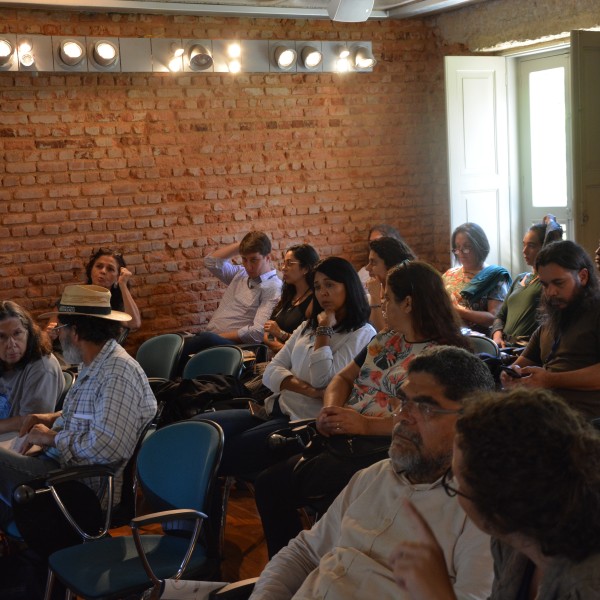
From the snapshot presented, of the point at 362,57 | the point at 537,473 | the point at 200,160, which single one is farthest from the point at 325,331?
the point at 362,57

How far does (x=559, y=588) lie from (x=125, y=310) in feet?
17.9

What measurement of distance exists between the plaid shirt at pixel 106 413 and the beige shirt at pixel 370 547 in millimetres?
1282

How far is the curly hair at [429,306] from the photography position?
3.37 metres

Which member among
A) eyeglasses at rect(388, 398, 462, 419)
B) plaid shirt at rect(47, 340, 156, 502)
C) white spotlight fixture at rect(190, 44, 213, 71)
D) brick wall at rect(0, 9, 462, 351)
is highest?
white spotlight fixture at rect(190, 44, 213, 71)

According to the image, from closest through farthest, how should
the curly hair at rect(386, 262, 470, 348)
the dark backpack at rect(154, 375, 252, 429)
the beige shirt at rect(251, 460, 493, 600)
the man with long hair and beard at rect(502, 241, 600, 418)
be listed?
the beige shirt at rect(251, 460, 493, 600), the curly hair at rect(386, 262, 470, 348), the man with long hair and beard at rect(502, 241, 600, 418), the dark backpack at rect(154, 375, 252, 429)

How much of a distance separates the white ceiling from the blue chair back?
4110 millimetres

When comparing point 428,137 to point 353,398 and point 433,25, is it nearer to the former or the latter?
point 433,25

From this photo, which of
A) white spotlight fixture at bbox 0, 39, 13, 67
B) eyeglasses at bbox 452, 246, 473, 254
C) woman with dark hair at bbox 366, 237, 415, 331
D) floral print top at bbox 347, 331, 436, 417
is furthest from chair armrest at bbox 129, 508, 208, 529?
white spotlight fixture at bbox 0, 39, 13, 67

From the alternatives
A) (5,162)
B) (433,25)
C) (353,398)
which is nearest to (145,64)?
(5,162)

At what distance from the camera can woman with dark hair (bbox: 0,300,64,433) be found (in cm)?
415

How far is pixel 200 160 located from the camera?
7207 millimetres

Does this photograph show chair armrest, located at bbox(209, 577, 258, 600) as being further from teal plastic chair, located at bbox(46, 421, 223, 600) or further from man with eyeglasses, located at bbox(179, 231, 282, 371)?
man with eyeglasses, located at bbox(179, 231, 282, 371)

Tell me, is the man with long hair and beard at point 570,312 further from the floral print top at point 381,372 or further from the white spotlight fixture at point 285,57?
the white spotlight fixture at point 285,57

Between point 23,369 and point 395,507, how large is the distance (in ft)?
8.18
